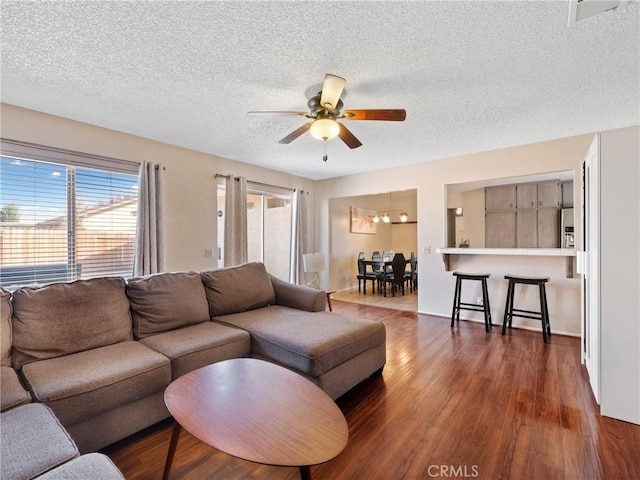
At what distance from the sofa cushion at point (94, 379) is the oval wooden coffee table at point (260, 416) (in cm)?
37

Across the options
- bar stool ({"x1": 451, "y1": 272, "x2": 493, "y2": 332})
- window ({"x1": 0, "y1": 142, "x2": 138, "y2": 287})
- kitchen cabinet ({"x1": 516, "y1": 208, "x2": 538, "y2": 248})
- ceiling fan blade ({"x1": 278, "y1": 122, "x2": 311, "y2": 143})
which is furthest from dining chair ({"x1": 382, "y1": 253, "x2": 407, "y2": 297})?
window ({"x1": 0, "y1": 142, "x2": 138, "y2": 287})

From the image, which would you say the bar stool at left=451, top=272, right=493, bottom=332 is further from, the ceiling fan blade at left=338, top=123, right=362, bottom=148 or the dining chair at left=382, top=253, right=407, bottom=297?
the ceiling fan blade at left=338, top=123, right=362, bottom=148

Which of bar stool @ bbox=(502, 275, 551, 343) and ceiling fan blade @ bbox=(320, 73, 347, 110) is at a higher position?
ceiling fan blade @ bbox=(320, 73, 347, 110)

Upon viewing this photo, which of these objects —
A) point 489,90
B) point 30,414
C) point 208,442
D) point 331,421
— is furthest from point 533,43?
point 30,414

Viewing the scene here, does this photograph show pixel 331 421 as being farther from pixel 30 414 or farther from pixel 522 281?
pixel 522 281

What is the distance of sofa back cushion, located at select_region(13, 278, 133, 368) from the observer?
1.81 meters

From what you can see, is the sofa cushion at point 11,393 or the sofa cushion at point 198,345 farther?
the sofa cushion at point 198,345

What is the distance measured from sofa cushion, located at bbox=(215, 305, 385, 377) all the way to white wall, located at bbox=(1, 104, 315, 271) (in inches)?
63.1

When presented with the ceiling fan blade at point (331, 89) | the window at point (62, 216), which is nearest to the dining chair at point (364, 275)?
the window at point (62, 216)

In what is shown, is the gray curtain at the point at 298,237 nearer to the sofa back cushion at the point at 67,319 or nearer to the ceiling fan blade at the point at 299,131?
the ceiling fan blade at the point at 299,131

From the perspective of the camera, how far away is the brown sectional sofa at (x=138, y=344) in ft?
5.17

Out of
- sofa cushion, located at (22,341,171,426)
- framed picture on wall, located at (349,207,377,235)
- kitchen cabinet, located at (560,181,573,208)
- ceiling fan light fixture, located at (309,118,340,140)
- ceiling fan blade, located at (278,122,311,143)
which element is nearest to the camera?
sofa cushion, located at (22,341,171,426)

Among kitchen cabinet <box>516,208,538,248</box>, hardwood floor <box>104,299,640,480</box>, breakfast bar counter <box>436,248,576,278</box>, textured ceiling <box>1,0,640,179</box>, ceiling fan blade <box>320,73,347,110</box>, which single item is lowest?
hardwood floor <box>104,299,640,480</box>

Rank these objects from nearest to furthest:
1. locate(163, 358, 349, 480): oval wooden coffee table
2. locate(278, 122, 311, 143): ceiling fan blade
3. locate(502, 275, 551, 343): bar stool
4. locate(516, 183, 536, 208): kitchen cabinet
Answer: locate(163, 358, 349, 480): oval wooden coffee table → locate(278, 122, 311, 143): ceiling fan blade → locate(502, 275, 551, 343): bar stool → locate(516, 183, 536, 208): kitchen cabinet
